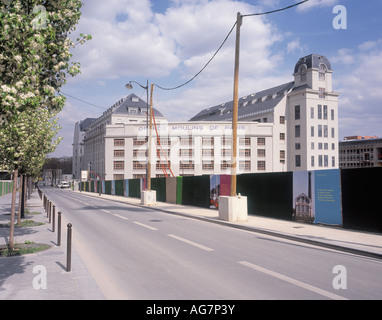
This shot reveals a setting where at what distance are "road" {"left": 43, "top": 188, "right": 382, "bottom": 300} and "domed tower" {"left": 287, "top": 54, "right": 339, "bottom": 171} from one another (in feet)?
210

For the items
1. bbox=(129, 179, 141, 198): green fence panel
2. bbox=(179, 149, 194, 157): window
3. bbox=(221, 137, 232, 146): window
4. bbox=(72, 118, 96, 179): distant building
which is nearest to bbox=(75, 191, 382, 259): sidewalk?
bbox=(129, 179, 141, 198): green fence panel

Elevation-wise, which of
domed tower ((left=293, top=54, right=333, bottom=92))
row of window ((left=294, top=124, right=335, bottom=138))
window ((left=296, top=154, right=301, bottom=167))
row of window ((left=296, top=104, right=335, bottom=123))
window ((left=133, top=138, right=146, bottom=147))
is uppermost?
domed tower ((left=293, top=54, right=333, bottom=92))

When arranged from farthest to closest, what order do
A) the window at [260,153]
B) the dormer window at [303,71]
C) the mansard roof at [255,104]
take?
the mansard roof at [255,104]
the window at [260,153]
the dormer window at [303,71]

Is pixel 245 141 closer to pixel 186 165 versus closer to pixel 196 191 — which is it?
pixel 186 165

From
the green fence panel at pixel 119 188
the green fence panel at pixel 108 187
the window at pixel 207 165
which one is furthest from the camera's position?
the window at pixel 207 165

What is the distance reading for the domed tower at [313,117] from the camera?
7062cm

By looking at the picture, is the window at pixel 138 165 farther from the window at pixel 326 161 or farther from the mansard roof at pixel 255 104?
the window at pixel 326 161

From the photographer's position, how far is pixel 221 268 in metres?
6.82

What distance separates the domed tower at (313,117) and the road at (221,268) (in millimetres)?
63982

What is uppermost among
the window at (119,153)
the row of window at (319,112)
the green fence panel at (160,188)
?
the row of window at (319,112)

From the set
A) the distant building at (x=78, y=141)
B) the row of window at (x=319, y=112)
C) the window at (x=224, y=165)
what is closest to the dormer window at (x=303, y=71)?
the row of window at (x=319, y=112)

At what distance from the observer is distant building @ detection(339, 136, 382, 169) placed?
371 feet

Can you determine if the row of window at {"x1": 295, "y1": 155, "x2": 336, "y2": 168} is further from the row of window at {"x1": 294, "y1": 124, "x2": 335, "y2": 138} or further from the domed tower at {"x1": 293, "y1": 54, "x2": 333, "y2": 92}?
the domed tower at {"x1": 293, "y1": 54, "x2": 333, "y2": 92}

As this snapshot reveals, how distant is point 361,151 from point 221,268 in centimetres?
12548
